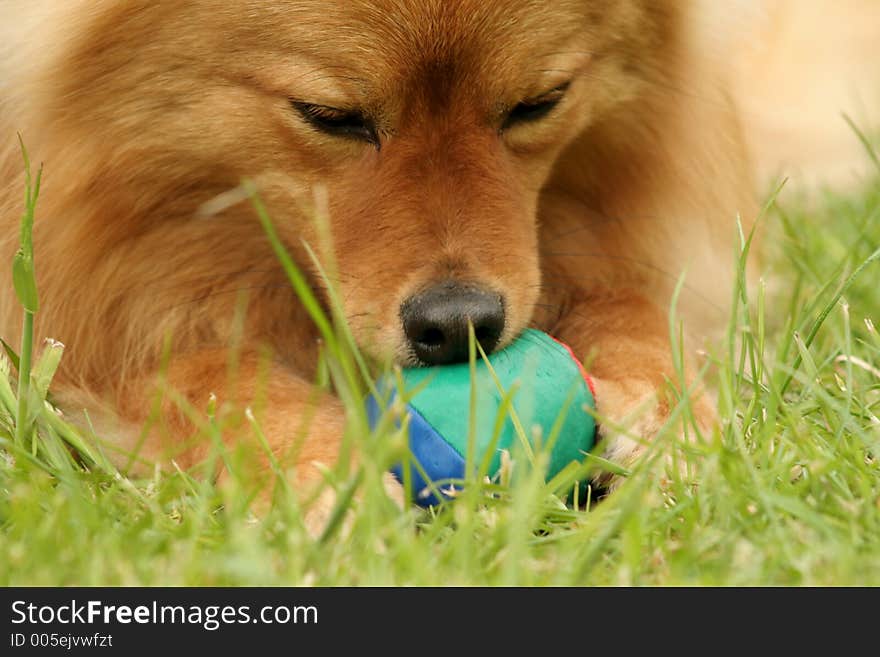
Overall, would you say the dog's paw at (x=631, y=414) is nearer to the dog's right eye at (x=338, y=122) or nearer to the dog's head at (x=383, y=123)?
the dog's head at (x=383, y=123)

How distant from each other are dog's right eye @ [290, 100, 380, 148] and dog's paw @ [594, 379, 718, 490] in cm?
59

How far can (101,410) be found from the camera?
2281 millimetres

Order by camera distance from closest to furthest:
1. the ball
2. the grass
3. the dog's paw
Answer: the grass
the ball
the dog's paw

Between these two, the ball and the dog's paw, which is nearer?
the ball

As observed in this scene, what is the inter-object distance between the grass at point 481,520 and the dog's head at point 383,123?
0.31 metres

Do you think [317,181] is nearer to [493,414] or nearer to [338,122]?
[338,122]

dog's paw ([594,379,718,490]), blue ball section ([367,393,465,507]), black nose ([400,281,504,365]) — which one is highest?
A: black nose ([400,281,504,365])

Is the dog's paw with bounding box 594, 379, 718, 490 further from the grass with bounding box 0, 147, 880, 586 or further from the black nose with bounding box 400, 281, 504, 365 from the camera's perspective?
the black nose with bounding box 400, 281, 504, 365

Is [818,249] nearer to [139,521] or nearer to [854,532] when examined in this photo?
[854,532]

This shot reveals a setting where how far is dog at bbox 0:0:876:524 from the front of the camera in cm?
207

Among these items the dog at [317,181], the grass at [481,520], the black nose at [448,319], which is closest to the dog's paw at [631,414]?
the dog at [317,181]

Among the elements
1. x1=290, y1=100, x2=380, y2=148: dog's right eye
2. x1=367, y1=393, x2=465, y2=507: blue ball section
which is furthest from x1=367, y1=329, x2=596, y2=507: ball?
x1=290, y1=100, x2=380, y2=148: dog's right eye

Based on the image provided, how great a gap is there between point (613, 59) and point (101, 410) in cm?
120
